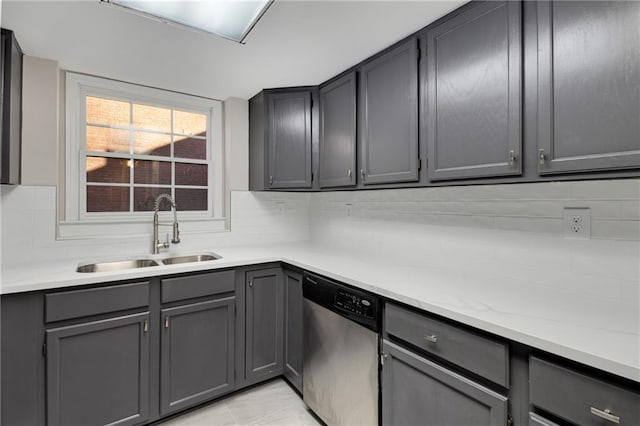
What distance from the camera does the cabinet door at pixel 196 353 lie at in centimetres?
185

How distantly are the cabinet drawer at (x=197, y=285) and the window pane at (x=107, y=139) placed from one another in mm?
1238

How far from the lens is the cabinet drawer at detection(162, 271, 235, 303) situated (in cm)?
183

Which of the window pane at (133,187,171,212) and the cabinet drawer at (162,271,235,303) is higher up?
the window pane at (133,187,171,212)

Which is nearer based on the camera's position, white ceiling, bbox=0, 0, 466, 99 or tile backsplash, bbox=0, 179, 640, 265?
tile backsplash, bbox=0, 179, 640, 265

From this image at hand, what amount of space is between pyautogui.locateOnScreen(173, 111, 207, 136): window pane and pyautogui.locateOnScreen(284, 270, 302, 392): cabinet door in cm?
152

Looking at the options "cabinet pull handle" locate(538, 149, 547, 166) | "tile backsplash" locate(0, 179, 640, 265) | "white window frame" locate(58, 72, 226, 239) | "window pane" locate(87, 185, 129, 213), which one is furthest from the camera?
"window pane" locate(87, 185, 129, 213)

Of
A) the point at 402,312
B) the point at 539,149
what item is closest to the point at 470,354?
the point at 402,312

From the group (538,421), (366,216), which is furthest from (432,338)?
(366,216)

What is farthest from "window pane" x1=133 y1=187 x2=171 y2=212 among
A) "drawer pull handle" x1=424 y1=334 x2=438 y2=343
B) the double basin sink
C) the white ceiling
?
"drawer pull handle" x1=424 y1=334 x2=438 y2=343

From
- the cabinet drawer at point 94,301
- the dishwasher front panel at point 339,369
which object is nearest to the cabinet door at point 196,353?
the cabinet drawer at point 94,301

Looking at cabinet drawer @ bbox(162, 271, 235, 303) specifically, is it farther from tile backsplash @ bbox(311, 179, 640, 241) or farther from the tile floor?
tile backsplash @ bbox(311, 179, 640, 241)

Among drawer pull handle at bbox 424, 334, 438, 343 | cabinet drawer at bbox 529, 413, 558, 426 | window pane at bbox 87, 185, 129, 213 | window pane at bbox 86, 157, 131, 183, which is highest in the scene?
window pane at bbox 86, 157, 131, 183

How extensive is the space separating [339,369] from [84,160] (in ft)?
7.47

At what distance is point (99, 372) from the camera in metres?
1.65
